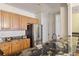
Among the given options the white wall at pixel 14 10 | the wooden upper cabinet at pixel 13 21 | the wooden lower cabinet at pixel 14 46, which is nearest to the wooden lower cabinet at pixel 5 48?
the wooden lower cabinet at pixel 14 46

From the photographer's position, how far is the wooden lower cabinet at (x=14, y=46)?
1874 mm

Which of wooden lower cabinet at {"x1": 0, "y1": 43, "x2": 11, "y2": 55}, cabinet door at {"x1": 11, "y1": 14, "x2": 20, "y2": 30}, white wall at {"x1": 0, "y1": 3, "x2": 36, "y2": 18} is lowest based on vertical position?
wooden lower cabinet at {"x1": 0, "y1": 43, "x2": 11, "y2": 55}

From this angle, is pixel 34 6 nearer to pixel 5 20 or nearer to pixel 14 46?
pixel 5 20

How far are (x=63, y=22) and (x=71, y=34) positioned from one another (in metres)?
0.19

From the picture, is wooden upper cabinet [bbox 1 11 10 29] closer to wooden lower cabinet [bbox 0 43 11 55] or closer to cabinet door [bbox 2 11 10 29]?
cabinet door [bbox 2 11 10 29]

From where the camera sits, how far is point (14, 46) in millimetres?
1937

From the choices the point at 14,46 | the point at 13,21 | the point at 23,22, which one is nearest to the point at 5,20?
the point at 13,21

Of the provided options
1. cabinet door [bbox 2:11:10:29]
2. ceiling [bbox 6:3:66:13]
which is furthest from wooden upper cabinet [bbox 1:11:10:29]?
ceiling [bbox 6:3:66:13]

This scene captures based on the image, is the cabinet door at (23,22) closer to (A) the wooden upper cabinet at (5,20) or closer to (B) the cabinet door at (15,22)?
(B) the cabinet door at (15,22)

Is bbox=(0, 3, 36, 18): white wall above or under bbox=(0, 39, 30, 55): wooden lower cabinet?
above

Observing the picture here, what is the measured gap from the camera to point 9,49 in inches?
74.4

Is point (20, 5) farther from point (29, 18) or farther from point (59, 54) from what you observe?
point (59, 54)

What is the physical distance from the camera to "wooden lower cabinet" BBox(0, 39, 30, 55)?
187 cm

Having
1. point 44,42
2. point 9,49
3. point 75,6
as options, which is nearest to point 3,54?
point 9,49
